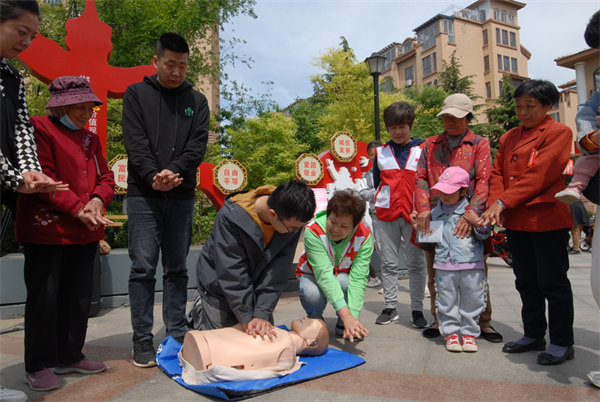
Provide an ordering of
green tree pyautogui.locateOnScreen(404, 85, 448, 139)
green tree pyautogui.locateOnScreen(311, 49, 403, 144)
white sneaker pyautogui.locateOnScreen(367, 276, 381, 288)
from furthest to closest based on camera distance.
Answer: green tree pyautogui.locateOnScreen(404, 85, 448, 139)
green tree pyautogui.locateOnScreen(311, 49, 403, 144)
white sneaker pyautogui.locateOnScreen(367, 276, 381, 288)

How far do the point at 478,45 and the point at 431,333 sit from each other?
134 feet

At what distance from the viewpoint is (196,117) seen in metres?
2.92

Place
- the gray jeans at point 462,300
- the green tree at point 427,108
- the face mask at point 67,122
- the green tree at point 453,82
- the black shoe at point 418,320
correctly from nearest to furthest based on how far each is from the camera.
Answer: the face mask at point 67,122, the gray jeans at point 462,300, the black shoe at point 418,320, the green tree at point 427,108, the green tree at point 453,82

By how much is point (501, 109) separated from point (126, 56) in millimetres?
23995

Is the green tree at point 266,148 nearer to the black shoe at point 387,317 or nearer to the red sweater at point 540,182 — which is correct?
the black shoe at point 387,317

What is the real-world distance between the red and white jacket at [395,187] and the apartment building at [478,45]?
3546 centimetres

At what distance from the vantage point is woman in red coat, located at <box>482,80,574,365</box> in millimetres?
2529

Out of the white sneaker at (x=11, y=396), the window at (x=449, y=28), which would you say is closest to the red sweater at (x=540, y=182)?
the white sneaker at (x=11, y=396)

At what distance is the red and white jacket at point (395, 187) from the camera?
3.64m

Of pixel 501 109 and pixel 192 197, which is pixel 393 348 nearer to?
pixel 192 197

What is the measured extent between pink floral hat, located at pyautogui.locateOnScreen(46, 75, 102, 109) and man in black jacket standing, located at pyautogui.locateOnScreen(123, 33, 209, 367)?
0.86 feet

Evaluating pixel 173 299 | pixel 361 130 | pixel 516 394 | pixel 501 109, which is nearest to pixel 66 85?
pixel 173 299

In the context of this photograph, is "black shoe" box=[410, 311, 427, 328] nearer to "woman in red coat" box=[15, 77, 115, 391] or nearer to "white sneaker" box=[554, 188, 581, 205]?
"white sneaker" box=[554, 188, 581, 205]

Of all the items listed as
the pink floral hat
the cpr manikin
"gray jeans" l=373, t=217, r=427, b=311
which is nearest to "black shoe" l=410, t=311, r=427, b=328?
"gray jeans" l=373, t=217, r=427, b=311
